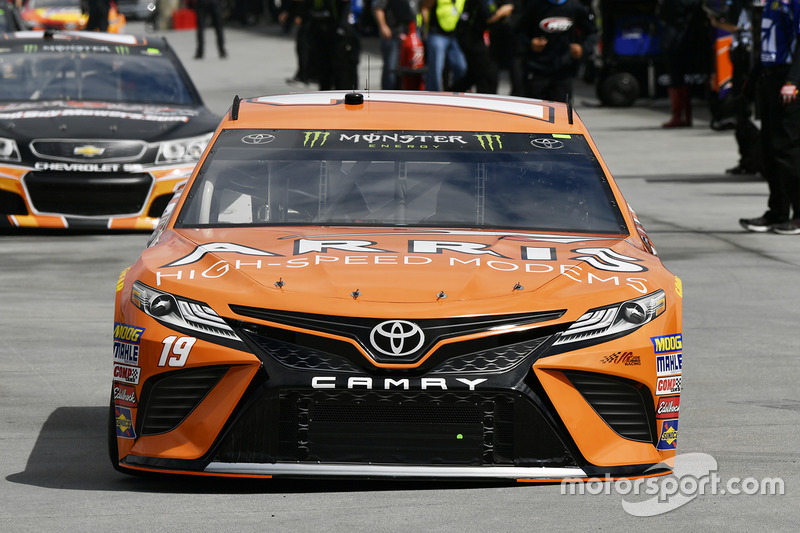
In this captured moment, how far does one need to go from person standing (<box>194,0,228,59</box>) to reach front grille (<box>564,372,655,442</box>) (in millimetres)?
31783

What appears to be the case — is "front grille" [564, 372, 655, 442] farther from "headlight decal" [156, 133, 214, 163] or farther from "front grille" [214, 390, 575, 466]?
"headlight decal" [156, 133, 214, 163]

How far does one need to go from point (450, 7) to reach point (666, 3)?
2.73 metres

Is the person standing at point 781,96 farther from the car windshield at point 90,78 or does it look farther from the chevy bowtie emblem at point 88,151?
the chevy bowtie emblem at point 88,151

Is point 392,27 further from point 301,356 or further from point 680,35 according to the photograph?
point 301,356

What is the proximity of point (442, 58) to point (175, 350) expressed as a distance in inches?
557

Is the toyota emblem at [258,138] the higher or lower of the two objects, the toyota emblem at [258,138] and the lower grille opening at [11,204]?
the higher

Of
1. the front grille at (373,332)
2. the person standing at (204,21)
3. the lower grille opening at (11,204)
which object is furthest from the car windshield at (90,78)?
the person standing at (204,21)

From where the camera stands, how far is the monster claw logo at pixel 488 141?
6.41m

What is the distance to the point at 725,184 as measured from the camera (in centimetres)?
1581

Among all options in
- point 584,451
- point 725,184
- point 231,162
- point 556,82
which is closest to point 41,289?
point 231,162

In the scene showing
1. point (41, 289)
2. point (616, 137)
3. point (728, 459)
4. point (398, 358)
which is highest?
point (398, 358)

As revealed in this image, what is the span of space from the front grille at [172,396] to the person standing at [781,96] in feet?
24.7

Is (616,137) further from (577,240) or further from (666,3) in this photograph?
(577,240)

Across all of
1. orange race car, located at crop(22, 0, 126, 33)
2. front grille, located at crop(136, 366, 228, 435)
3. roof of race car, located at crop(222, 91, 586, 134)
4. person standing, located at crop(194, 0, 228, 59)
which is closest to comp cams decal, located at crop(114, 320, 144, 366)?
front grille, located at crop(136, 366, 228, 435)
